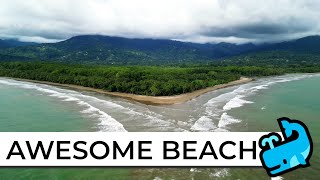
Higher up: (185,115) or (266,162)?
(266,162)

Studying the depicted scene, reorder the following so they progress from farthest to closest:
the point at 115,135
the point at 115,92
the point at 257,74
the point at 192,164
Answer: the point at 257,74 < the point at 115,92 < the point at 115,135 < the point at 192,164

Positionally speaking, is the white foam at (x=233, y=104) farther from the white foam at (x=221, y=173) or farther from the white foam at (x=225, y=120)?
the white foam at (x=221, y=173)

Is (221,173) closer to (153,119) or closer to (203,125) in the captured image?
(203,125)

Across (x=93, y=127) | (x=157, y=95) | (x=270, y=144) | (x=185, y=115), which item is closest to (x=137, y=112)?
(x=185, y=115)

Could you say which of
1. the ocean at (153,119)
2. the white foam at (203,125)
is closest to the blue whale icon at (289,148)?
the ocean at (153,119)

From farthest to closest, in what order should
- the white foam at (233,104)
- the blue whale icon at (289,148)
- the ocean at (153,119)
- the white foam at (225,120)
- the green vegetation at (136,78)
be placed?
the green vegetation at (136,78), the white foam at (233,104), the white foam at (225,120), the ocean at (153,119), the blue whale icon at (289,148)

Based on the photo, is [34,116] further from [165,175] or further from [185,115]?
[165,175]

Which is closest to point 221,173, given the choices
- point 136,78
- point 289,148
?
point 289,148

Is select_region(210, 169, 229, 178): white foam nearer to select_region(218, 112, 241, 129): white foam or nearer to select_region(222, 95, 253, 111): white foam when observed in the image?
select_region(218, 112, 241, 129): white foam
